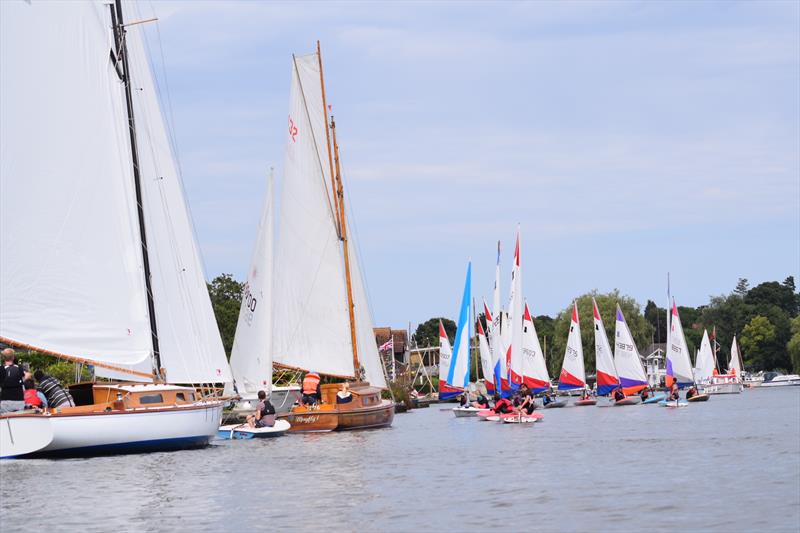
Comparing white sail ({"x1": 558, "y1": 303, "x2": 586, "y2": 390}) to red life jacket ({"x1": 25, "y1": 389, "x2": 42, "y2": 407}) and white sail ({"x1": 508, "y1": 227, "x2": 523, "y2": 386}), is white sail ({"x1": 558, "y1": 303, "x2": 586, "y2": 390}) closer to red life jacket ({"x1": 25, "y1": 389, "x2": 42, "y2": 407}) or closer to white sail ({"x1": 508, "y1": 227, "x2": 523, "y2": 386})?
white sail ({"x1": 508, "y1": 227, "x2": 523, "y2": 386})

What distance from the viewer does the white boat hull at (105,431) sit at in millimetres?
39500

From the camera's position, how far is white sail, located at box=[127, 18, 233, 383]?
4688cm

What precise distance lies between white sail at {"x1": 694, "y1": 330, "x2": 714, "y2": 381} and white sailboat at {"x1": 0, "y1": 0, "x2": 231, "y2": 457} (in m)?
101

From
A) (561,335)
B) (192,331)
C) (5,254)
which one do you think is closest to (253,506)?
(5,254)

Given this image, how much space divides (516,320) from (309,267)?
24.5 m

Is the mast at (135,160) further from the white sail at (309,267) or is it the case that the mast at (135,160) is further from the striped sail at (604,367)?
the striped sail at (604,367)

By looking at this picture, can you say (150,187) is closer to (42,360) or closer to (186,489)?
(186,489)

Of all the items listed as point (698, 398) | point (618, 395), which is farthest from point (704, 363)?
Answer: point (618, 395)

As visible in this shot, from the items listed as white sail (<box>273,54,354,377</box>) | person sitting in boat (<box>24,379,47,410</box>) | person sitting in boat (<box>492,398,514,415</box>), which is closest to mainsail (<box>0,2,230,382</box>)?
person sitting in boat (<box>24,379,47,410</box>)

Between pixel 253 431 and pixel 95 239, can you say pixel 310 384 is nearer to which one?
pixel 253 431

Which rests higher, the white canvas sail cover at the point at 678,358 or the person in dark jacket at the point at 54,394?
the white canvas sail cover at the point at 678,358

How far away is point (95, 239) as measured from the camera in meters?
43.5

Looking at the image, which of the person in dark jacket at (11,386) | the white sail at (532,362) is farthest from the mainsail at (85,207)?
the white sail at (532,362)

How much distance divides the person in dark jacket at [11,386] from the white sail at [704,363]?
109 meters
